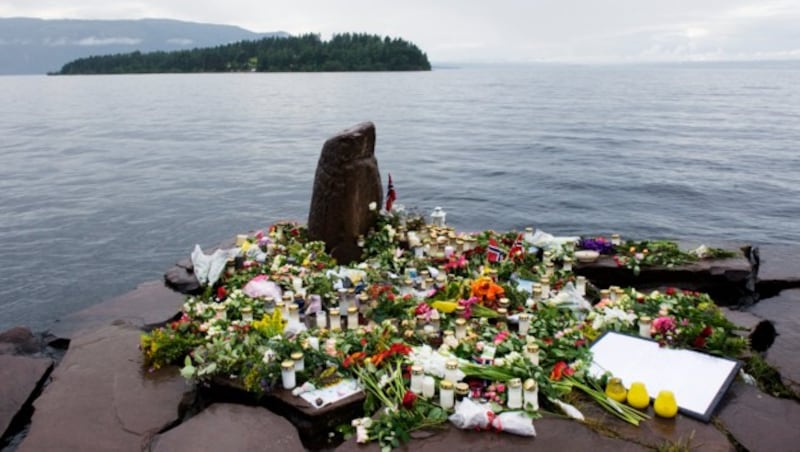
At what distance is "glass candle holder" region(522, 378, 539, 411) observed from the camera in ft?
23.2

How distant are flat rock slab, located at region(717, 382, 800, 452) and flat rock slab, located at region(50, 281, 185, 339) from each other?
8.74 metres

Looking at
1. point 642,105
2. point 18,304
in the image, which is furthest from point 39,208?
point 642,105

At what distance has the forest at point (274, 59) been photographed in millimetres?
168250

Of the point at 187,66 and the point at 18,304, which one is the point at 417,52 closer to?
the point at 187,66

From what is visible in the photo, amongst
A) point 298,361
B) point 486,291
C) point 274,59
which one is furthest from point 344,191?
point 274,59

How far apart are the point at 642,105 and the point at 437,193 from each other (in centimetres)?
4594

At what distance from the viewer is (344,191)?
41.4ft

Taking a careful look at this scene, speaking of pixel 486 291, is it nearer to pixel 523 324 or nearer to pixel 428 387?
pixel 523 324

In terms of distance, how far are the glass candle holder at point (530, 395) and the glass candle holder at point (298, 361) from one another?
272cm

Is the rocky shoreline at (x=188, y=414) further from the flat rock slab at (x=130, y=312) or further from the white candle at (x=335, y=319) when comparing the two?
the white candle at (x=335, y=319)

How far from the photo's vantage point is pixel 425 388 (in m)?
7.32

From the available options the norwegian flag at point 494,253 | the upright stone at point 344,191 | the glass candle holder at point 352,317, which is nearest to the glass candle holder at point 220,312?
the glass candle holder at point 352,317

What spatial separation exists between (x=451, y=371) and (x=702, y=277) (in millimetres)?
7083

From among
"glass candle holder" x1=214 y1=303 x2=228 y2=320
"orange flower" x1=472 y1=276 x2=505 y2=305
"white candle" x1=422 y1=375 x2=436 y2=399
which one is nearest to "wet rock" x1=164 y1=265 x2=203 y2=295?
"glass candle holder" x1=214 y1=303 x2=228 y2=320
